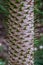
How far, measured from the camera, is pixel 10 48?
1.38 metres

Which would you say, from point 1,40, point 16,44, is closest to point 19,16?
point 16,44

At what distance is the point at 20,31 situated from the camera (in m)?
1.31

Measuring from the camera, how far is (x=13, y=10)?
4.23 ft

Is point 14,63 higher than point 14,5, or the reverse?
point 14,5

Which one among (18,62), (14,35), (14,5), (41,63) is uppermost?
(41,63)

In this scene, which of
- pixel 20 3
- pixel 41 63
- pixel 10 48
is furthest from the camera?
pixel 41 63

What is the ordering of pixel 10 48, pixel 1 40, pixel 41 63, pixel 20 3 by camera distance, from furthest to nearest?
1. pixel 1 40
2. pixel 41 63
3. pixel 10 48
4. pixel 20 3

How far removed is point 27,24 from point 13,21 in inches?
2.9

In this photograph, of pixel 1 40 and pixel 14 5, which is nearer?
pixel 14 5

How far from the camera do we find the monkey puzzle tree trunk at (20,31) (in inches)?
50.4

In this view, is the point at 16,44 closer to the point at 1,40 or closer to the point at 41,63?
the point at 41,63

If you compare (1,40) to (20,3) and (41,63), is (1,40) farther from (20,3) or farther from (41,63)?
(20,3)

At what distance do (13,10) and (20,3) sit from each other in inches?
2.1

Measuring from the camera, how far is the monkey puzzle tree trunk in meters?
1.28
